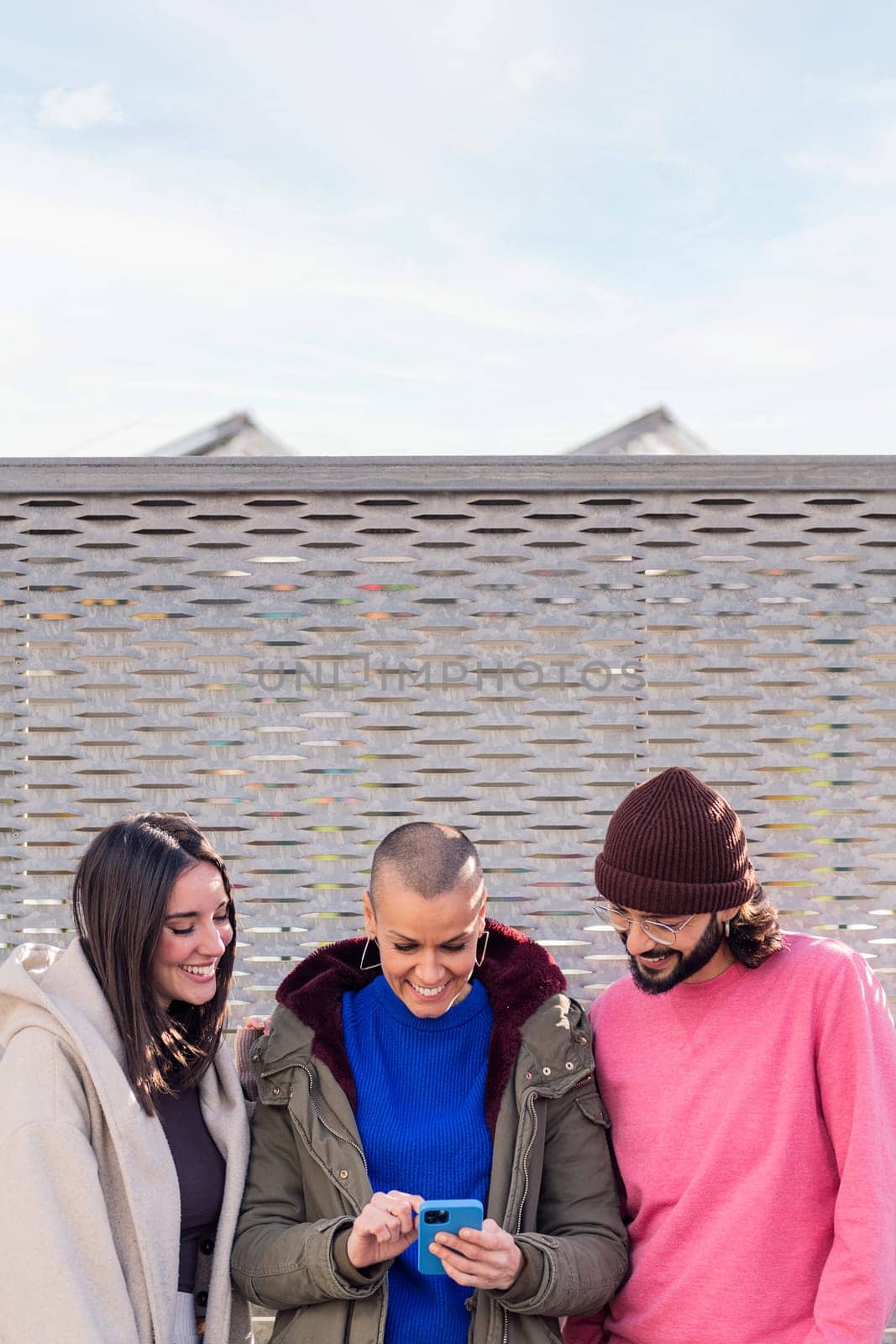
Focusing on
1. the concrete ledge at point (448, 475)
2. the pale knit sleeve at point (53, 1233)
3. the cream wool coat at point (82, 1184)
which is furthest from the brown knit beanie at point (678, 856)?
the concrete ledge at point (448, 475)

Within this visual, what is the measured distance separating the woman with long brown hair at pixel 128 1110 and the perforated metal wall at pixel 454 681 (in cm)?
73

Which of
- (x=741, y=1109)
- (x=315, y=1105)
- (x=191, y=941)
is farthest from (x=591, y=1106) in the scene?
(x=191, y=941)

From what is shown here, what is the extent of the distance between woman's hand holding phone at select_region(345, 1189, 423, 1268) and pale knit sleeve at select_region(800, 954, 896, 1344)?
26.9 inches

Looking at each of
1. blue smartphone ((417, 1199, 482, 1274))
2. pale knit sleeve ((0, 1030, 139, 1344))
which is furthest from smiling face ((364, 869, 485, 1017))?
pale knit sleeve ((0, 1030, 139, 1344))

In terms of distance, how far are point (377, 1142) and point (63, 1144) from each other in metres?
0.56

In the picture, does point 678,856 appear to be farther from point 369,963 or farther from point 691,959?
point 369,963

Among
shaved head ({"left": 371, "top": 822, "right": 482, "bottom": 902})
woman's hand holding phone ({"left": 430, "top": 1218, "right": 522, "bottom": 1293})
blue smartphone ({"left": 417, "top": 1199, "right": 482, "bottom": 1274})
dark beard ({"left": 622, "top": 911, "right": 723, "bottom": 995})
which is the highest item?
shaved head ({"left": 371, "top": 822, "right": 482, "bottom": 902})

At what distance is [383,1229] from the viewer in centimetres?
198

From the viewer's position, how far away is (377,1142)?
2244 millimetres

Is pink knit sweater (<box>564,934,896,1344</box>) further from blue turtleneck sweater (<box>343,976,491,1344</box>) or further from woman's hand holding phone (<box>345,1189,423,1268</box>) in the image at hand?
woman's hand holding phone (<box>345,1189,423,1268</box>)

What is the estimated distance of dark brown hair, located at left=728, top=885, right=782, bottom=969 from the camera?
7.18 feet

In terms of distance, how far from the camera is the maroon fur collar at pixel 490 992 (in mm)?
2287

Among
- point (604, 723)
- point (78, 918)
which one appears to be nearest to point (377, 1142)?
point (78, 918)

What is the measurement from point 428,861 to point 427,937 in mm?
136
